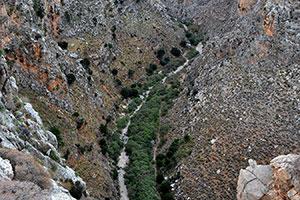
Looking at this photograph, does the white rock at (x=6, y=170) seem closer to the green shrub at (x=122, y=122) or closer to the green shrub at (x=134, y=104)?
the green shrub at (x=122, y=122)

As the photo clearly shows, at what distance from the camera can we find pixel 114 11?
92.4m

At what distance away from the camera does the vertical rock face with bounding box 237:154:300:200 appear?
112 feet

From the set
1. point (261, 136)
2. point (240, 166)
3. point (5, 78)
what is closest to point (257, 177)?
point (240, 166)

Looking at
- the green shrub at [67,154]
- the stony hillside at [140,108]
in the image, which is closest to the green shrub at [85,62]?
the stony hillside at [140,108]

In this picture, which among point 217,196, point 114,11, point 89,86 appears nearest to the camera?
point 217,196

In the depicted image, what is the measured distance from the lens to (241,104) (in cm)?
5228

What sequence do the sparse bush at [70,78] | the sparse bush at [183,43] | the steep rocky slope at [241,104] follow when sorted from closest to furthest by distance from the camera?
the steep rocky slope at [241,104]
the sparse bush at [70,78]
the sparse bush at [183,43]

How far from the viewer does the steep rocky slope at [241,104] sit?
4497cm

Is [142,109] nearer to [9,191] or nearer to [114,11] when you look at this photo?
[114,11]

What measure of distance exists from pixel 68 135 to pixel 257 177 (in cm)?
2696

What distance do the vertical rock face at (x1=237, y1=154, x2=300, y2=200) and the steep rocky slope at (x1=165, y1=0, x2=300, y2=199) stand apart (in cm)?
430

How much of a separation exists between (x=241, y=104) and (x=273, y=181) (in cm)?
1819

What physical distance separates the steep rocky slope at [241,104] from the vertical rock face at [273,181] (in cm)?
430

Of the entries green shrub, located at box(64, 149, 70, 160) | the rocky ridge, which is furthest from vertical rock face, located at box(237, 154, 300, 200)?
green shrub, located at box(64, 149, 70, 160)
